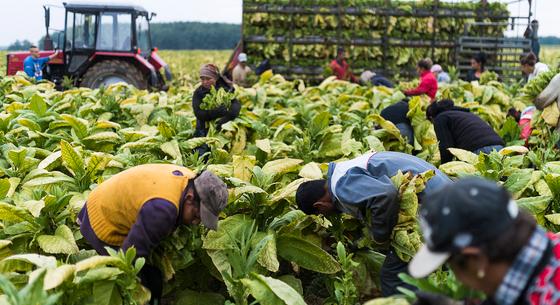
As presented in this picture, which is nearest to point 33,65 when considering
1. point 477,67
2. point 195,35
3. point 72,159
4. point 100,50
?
point 100,50

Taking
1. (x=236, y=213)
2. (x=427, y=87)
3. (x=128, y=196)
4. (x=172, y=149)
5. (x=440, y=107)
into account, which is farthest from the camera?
(x=427, y=87)

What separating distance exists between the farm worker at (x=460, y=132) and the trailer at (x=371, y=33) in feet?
24.8

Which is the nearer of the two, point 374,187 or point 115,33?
point 374,187

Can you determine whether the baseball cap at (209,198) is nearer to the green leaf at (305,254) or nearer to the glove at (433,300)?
the green leaf at (305,254)

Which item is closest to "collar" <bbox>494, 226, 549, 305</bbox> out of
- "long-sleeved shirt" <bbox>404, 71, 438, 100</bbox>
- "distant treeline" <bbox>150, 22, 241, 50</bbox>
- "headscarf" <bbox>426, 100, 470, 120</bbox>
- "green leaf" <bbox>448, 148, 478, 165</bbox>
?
"green leaf" <bbox>448, 148, 478, 165</bbox>

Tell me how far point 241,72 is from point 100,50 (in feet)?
8.70

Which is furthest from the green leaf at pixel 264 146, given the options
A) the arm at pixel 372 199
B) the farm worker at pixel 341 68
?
the farm worker at pixel 341 68

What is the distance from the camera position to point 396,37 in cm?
1324

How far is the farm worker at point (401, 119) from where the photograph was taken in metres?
5.62

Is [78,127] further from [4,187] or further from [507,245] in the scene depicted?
[507,245]

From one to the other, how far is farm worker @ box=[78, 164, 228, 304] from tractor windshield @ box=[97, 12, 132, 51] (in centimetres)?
962

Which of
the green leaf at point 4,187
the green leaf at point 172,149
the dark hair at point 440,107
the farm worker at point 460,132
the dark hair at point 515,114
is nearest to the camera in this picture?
the green leaf at point 4,187

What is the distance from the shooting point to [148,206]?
2.83m

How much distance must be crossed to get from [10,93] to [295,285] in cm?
532
